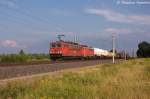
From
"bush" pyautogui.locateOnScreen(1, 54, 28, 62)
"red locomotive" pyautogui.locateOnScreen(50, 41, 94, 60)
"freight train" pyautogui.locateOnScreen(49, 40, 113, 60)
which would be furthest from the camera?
"bush" pyautogui.locateOnScreen(1, 54, 28, 62)

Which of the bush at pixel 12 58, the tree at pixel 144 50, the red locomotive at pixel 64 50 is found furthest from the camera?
the tree at pixel 144 50

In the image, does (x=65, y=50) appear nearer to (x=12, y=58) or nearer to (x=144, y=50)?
(x=12, y=58)

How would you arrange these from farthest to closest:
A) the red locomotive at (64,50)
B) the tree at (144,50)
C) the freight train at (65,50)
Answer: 1. the tree at (144,50)
2. the freight train at (65,50)
3. the red locomotive at (64,50)

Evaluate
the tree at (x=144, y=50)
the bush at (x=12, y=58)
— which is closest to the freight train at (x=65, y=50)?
the bush at (x=12, y=58)

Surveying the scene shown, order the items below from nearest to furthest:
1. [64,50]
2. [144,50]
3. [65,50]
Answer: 1. [64,50]
2. [65,50]
3. [144,50]

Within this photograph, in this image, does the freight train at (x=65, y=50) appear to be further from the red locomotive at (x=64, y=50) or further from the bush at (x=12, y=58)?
the bush at (x=12, y=58)

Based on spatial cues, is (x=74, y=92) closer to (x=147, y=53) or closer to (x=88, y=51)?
(x=88, y=51)

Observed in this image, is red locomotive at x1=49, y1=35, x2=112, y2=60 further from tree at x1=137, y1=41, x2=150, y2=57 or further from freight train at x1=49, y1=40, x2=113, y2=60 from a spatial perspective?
tree at x1=137, y1=41, x2=150, y2=57

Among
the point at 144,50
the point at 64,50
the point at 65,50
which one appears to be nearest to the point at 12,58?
the point at 64,50

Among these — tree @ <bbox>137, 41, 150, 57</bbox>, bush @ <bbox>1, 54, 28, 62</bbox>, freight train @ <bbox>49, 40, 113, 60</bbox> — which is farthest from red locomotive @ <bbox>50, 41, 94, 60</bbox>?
tree @ <bbox>137, 41, 150, 57</bbox>

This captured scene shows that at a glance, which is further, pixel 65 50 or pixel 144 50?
pixel 144 50

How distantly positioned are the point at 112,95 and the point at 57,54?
43.9m

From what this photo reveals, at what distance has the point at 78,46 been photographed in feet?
198

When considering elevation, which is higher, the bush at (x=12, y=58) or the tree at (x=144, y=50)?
the tree at (x=144, y=50)
